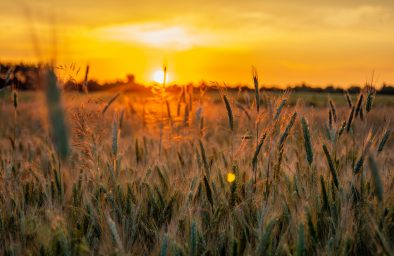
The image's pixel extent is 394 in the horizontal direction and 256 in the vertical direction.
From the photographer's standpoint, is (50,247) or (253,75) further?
(253,75)

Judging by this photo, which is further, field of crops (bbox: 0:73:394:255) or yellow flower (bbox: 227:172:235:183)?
yellow flower (bbox: 227:172:235:183)

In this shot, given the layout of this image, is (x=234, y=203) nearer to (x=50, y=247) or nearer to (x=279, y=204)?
(x=279, y=204)

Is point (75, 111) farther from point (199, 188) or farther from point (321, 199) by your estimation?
point (321, 199)

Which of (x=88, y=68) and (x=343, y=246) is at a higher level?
(x=88, y=68)

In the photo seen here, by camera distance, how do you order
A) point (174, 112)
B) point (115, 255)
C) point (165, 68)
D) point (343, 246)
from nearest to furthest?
point (115, 255) < point (343, 246) < point (165, 68) < point (174, 112)

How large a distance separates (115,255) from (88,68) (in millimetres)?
1594

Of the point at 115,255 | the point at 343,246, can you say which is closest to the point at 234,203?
the point at 343,246

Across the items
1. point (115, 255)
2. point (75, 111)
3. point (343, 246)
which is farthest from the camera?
point (75, 111)

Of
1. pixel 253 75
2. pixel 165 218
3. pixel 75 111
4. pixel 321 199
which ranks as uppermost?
pixel 253 75

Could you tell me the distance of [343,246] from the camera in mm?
1672

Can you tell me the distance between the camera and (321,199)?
210 cm

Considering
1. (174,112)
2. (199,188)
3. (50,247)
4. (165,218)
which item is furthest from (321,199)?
(174,112)

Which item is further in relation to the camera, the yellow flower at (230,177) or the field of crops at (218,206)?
the yellow flower at (230,177)

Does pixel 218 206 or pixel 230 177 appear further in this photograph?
pixel 230 177
